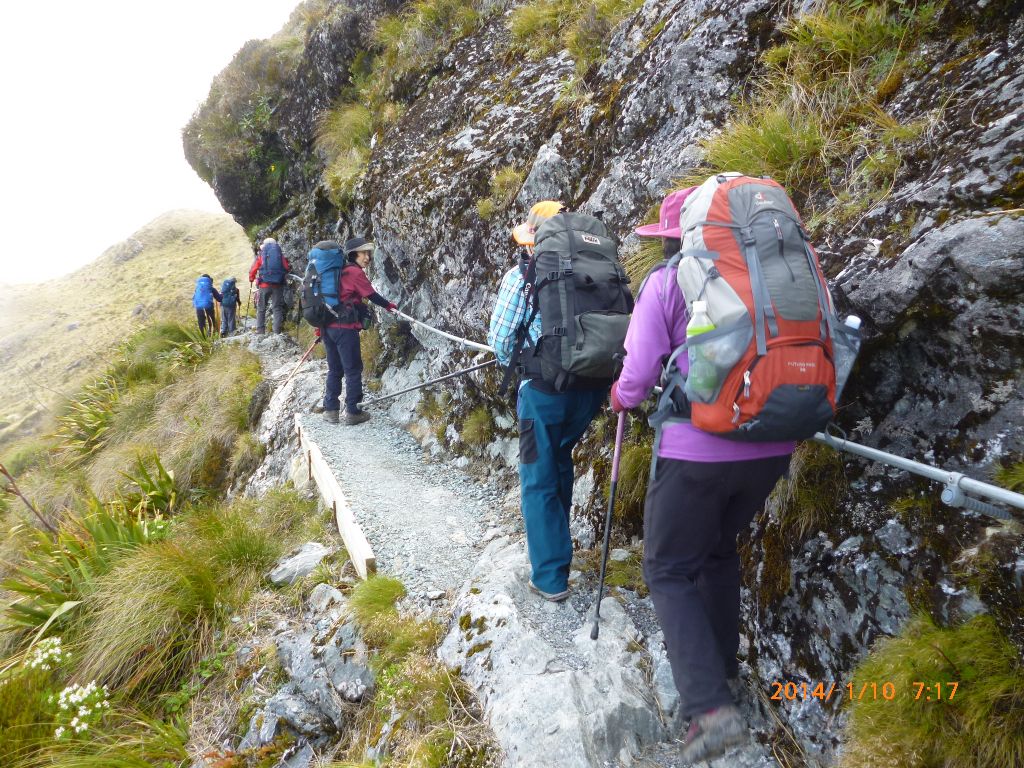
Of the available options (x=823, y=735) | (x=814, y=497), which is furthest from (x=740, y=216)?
(x=823, y=735)

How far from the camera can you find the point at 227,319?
15.9 metres

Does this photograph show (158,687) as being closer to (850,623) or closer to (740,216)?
(850,623)

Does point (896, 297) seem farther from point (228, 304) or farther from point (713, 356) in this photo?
point (228, 304)

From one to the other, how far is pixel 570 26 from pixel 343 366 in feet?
19.2

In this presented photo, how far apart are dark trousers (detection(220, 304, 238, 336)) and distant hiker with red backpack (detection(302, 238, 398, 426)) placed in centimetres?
890

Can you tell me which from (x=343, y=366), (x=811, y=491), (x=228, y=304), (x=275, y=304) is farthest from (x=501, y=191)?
(x=228, y=304)

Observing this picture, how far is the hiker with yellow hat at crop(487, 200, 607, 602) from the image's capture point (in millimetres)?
3803

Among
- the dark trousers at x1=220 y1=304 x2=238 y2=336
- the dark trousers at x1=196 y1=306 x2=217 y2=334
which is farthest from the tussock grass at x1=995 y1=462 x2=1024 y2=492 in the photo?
the dark trousers at x1=220 y1=304 x2=238 y2=336

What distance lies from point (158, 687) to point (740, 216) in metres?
5.74

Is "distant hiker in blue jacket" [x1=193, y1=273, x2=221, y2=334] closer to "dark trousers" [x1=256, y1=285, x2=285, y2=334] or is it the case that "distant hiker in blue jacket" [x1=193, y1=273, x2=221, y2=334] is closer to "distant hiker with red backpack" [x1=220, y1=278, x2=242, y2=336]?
"distant hiker with red backpack" [x1=220, y1=278, x2=242, y2=336]

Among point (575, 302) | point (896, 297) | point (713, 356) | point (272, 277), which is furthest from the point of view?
point (272, 277)

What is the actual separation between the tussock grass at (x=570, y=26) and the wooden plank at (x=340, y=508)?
5804 millimetres

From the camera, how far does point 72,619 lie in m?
5.48

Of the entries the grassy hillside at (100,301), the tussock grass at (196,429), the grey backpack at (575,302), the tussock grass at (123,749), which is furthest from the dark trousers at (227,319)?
the grey backpack at (575,302)
